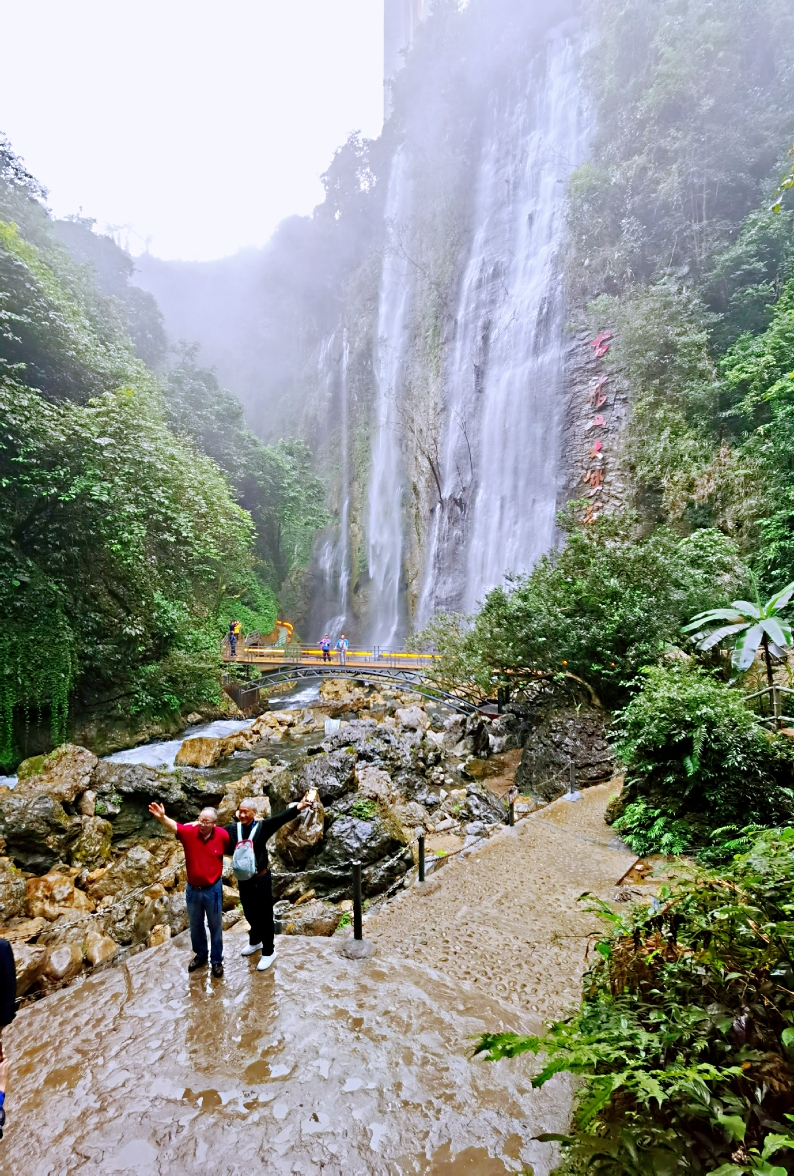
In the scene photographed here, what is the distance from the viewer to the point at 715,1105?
4.69 ft

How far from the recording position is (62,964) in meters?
4.71

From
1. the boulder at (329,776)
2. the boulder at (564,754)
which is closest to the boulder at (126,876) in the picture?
the boulder at (329,776)

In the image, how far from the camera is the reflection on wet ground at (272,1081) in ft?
7.07

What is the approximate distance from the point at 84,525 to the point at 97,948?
749 cm

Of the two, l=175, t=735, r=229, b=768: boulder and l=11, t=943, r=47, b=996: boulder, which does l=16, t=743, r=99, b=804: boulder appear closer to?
l=175, t=735, r=229, b=768: boulder

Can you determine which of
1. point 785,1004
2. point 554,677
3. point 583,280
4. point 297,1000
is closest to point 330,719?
point 554,677

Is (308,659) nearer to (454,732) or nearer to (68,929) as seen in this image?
(454,732)

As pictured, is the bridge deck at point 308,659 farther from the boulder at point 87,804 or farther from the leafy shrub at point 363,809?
the leafy shrub at point 363,809

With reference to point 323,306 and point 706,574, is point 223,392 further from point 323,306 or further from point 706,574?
point 706,574

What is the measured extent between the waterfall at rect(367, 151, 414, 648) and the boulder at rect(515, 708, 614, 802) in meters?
20.7

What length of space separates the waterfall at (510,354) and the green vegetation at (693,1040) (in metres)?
19.4

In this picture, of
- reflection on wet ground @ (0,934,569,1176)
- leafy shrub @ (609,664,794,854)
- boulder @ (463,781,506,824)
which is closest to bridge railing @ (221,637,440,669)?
boulder @ (463,781,506,824)

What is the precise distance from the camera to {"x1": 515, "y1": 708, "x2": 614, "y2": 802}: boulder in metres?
8.63

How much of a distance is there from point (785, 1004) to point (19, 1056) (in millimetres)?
3875
